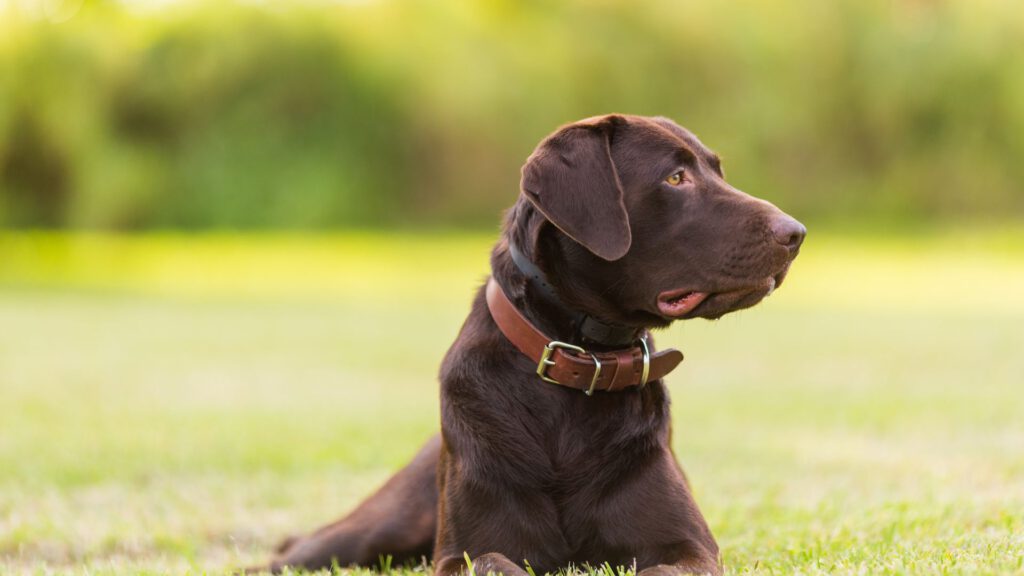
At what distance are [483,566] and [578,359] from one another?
582 mm

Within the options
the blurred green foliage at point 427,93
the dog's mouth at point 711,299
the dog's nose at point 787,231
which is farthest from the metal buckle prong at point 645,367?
the blurred green foliage at point 427,93

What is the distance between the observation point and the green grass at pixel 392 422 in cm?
441

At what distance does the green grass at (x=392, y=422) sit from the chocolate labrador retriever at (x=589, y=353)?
43 cm

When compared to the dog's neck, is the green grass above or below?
below

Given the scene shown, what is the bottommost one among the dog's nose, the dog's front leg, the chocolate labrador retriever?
the dog's front leg

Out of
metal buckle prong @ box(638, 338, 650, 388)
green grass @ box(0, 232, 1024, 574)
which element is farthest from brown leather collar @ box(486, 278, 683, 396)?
green grass @ box(0, 232, 1024, 574)

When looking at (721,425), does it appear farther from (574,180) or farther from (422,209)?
(422,209)

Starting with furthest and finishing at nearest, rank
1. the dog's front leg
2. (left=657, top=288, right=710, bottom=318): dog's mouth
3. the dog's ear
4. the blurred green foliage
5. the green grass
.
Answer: the blurred green foliage
the green grass
(left=657, top=288, right=710, bottom=318): dog's mouth
the dog's ear
the dog's front leg

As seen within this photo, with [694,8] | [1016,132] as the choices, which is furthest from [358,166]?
[1016,132]

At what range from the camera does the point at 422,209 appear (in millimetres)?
23766

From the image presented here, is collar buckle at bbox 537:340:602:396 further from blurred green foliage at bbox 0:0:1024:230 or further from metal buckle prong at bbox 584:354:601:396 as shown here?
blurred green foliage at bbox 0:0:1024:230

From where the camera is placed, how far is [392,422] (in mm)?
7918

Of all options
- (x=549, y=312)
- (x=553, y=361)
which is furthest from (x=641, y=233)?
(x=553, y=361)

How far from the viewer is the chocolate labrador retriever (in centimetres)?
324
